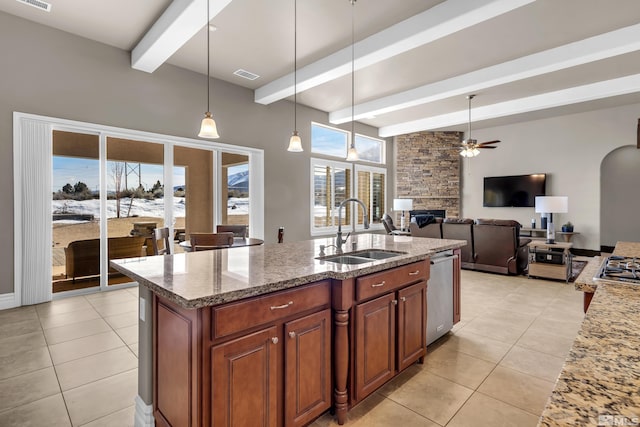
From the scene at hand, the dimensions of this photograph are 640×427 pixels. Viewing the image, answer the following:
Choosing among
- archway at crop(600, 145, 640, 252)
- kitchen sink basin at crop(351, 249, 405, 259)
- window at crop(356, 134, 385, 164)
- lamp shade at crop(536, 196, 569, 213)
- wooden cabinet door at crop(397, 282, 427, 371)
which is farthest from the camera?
window at crop(356, 134, 385, 164)

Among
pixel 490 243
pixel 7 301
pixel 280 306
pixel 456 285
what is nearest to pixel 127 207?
pixel 7 301

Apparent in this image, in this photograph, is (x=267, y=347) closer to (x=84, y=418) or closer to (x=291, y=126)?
(x=84, y=418)

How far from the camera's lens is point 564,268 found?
490cm

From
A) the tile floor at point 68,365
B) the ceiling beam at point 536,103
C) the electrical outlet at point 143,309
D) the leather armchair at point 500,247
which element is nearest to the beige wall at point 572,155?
the ceiling beam at point 536,103

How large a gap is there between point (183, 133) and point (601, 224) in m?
9.45

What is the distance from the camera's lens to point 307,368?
165cm

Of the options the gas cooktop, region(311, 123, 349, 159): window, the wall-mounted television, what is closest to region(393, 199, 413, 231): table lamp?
region(311, 123, 349, 159): window

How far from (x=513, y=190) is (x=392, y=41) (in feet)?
20.8

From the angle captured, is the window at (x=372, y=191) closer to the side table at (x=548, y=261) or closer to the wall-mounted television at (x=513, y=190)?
the wall-mounted television at (x=513, y=190)

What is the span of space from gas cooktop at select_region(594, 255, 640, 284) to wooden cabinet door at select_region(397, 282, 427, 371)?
1044 millimetres

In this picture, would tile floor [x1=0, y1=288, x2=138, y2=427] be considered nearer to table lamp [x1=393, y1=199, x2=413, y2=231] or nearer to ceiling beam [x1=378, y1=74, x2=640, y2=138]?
table lamp [x1=393, y1=199, x2=413, y2=231]

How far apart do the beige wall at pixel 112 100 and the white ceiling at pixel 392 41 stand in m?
0.20

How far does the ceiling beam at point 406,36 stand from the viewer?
123 inches

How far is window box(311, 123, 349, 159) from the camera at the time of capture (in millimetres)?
7180
